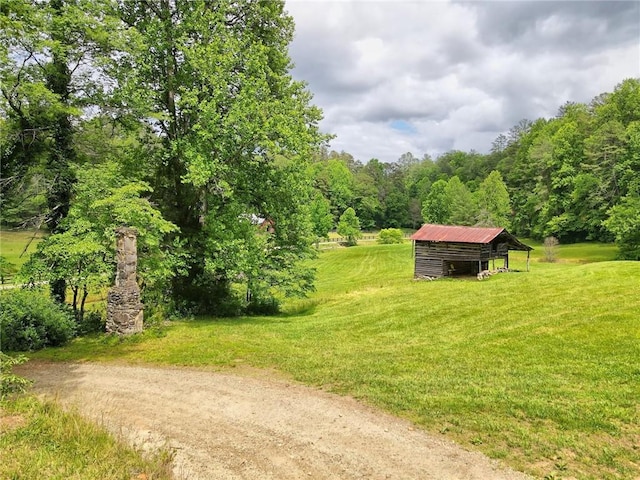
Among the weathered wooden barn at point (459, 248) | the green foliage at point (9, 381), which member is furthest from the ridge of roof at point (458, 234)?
the green foliage at point (9, 381)

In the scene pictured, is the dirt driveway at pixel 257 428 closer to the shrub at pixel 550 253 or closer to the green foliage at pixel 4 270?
the green foliage at pixel 4 270

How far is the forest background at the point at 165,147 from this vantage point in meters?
15.3

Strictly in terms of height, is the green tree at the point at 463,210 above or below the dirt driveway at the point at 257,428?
above

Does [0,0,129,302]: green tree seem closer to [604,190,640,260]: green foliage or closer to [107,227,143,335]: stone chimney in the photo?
[107,227,143,335]: stone chimney

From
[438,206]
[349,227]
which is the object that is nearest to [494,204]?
[438,206]

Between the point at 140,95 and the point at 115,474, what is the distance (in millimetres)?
15258

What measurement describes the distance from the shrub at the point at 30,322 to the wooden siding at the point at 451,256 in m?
25.8

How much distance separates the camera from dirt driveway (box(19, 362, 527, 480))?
6.64 metres

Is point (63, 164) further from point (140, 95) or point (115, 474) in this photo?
point (115, 474)

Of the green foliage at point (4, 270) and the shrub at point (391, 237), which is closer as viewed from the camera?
the green foliage at point (4, 270)

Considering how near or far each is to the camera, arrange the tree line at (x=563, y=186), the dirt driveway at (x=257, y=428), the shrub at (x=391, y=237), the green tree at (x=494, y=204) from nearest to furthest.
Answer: the dirt driveway at (x=257, y=428) → the tree line at (x=563, y=186) → the green tree at (x=494, y=204) → the shrub at (x=391, y=237)

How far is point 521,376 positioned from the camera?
1023 cm

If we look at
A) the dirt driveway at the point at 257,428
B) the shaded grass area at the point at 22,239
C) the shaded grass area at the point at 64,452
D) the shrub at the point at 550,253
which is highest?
the shaded grass area at the point at 22,239

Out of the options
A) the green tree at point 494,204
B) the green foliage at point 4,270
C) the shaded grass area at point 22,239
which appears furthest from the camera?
the green tree at point 494,204
